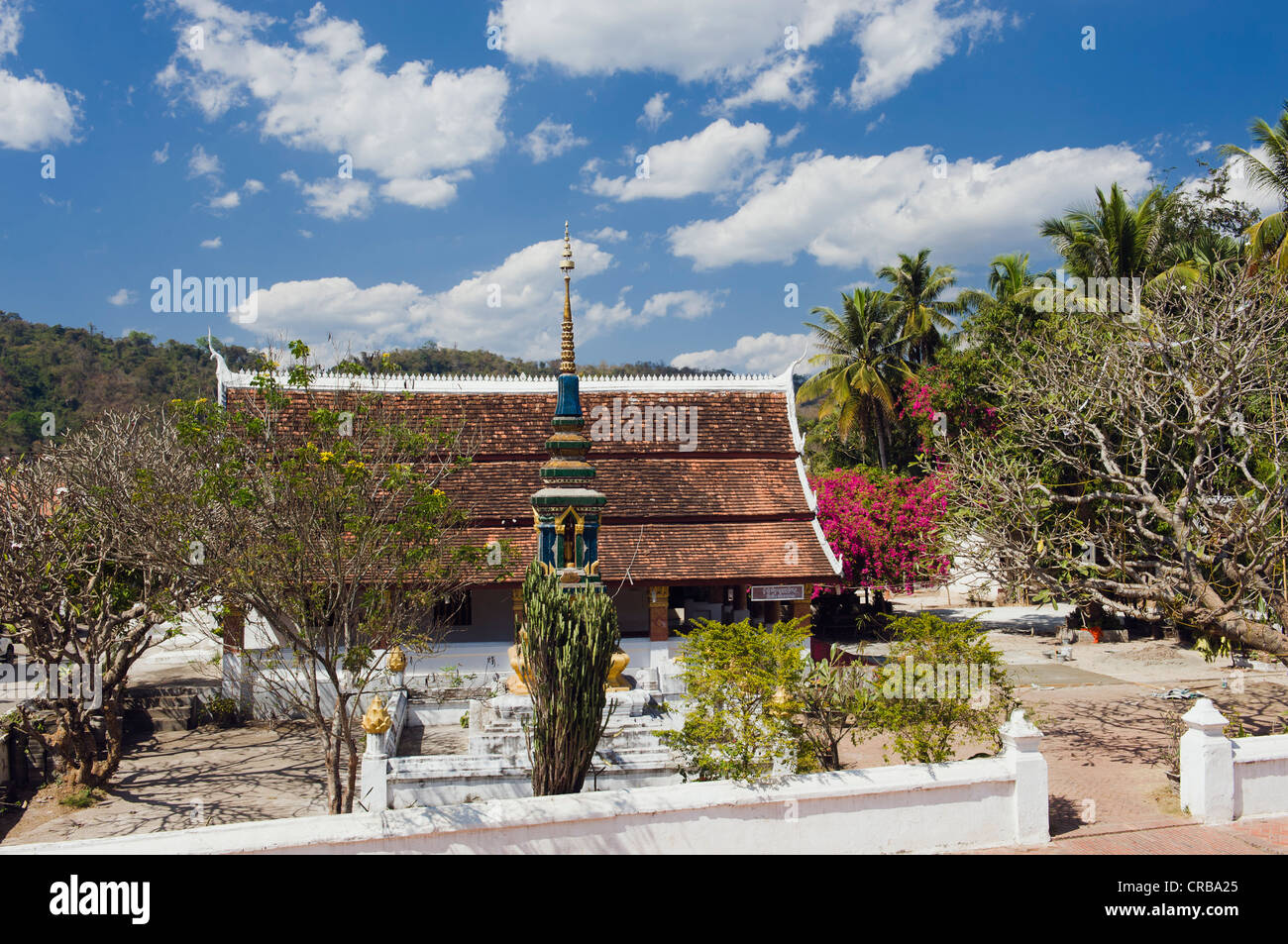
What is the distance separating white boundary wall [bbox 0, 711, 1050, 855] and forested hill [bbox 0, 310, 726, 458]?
3575cm

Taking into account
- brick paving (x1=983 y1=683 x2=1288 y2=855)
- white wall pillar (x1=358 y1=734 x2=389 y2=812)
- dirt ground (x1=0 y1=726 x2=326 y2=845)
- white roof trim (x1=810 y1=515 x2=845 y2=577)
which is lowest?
dirt ground (x1=0 y1=726 x2=326 y2=845)

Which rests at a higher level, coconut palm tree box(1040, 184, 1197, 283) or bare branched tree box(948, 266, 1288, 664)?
coconut palm tree box(1040, 184, 1197, 283)

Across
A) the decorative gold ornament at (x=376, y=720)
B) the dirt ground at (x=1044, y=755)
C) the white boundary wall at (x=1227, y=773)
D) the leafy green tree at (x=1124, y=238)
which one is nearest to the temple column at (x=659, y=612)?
the dirt ground at (x=1044, y=755)

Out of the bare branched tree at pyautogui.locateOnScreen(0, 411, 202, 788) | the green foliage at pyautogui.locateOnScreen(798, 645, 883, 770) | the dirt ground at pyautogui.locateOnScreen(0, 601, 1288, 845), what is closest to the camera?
the green foliage at pyautogui.locateOnScreen(798, 645, 883, 770)

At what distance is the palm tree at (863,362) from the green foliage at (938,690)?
84.6 ft

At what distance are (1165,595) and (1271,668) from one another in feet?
35.4

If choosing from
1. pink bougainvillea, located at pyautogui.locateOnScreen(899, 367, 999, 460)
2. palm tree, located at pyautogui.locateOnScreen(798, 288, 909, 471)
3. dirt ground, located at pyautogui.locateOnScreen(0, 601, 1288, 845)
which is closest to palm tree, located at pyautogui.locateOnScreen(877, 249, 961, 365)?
palm tree, located at pyautogui.locateOnScreen(798, 288, 909, 471)

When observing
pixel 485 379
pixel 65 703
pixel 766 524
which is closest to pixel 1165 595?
pixel 766 524

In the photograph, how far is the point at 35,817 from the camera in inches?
493

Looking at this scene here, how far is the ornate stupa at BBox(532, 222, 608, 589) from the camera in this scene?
539 inches

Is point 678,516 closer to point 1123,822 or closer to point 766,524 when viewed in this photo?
point 766,524

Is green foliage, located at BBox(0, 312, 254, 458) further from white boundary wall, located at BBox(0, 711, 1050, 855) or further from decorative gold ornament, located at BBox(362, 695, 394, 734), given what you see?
white boundary wall, located at BBox(0, 711, 1050, 855)

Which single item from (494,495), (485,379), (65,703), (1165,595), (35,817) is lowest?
(35,817)

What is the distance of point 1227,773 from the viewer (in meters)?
9.89
